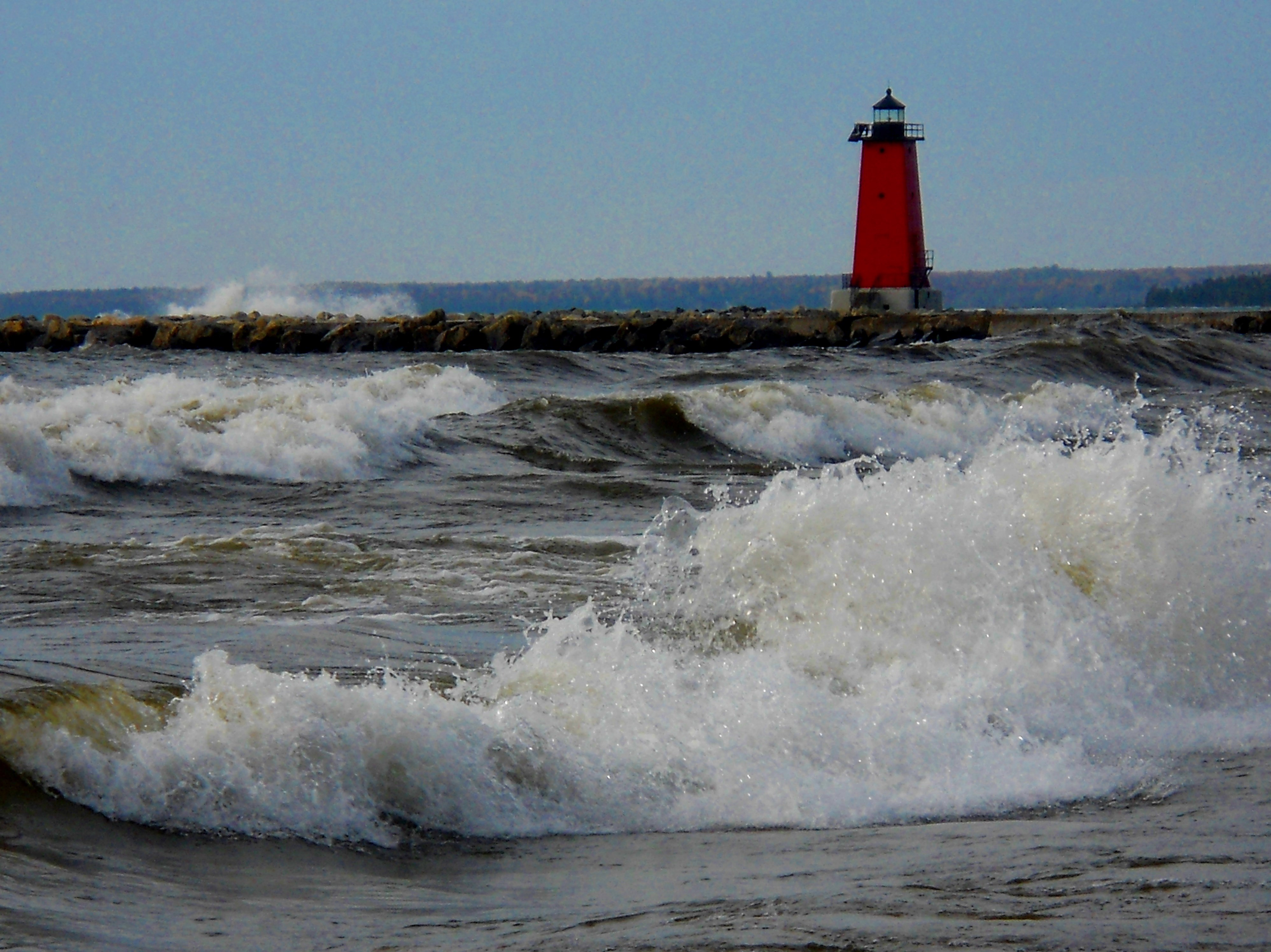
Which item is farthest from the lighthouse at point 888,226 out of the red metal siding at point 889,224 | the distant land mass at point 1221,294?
the distant land mass at point 1221,294

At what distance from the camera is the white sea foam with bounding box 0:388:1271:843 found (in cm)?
344

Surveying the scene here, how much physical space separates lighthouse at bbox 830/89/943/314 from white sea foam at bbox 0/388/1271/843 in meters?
28.7

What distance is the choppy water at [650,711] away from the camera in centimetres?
276

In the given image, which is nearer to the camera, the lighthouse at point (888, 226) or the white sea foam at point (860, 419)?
the white sea foam at point (860, 419)

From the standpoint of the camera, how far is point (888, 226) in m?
34.9

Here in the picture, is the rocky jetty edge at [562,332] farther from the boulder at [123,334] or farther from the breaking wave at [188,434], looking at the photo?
the breaking wave at [188,434]

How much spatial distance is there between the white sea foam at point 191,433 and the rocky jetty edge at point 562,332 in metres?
15.0

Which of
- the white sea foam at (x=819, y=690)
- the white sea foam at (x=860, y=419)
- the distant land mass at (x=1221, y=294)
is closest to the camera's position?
the white sea foam at (x=819, y=690)

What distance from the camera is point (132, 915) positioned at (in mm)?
2672

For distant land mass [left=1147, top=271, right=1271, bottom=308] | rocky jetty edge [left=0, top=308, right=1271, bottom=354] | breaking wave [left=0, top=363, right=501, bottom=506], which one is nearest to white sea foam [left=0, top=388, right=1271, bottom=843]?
breaking wave [left=0, top=363, right=501, bottom=506]

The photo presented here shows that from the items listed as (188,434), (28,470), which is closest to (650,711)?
(28,470)

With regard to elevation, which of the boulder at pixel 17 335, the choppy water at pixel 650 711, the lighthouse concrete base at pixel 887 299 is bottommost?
the choppy water at pixel 650 711

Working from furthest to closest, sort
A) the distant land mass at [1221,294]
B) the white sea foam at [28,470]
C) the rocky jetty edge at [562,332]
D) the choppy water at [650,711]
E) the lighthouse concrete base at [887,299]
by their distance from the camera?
the distant land mass at [1221,294] < the lighthouse concrete base at [887,299] < the rocky jetty edge at [562,332] < the white sea foam at [28,470] < the choppy water at [650,711]

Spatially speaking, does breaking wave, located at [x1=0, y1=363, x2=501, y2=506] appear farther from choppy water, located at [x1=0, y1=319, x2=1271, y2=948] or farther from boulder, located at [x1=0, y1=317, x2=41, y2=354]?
boulder, located at [x1=0, y1=317, x2=41, y2=354]
